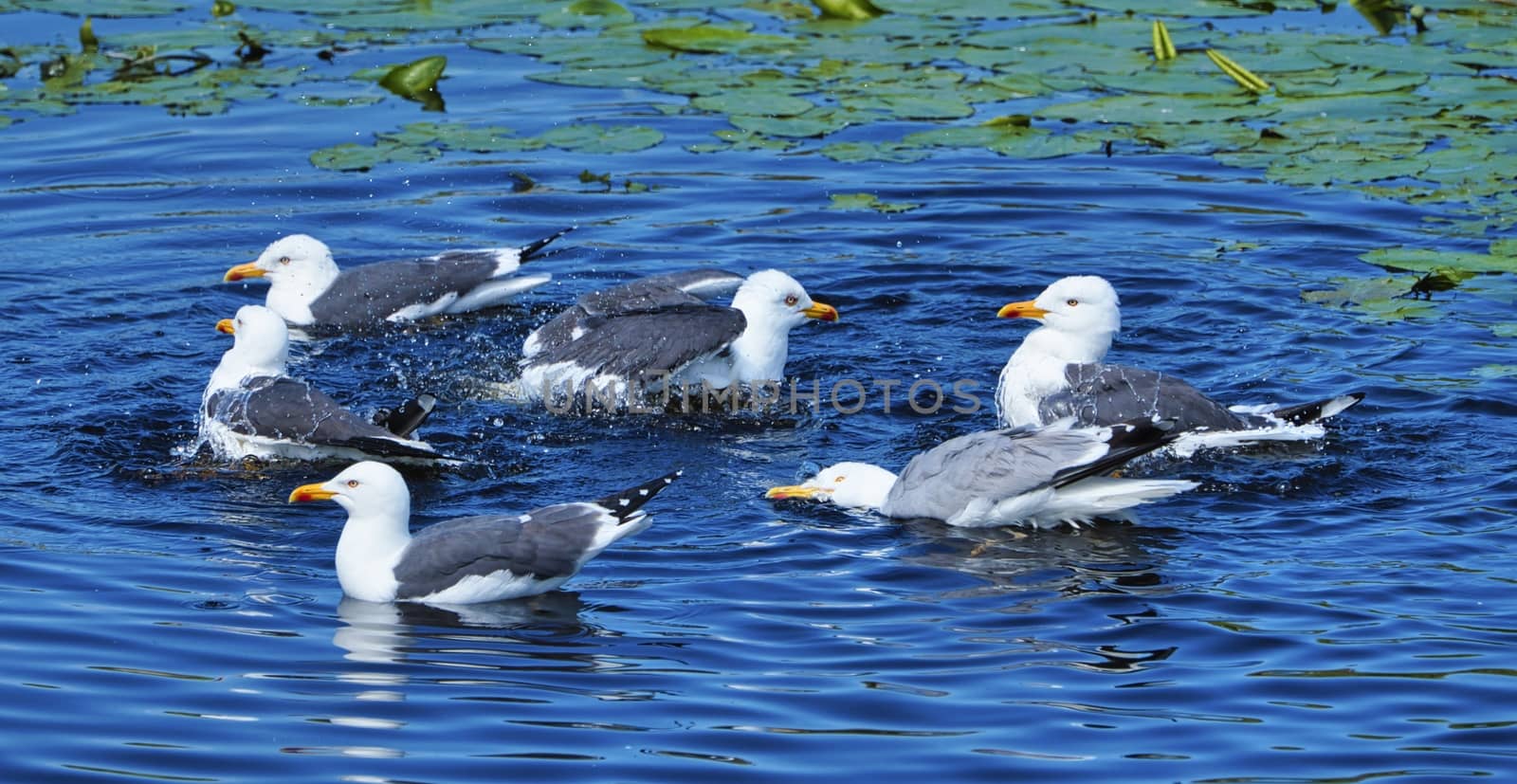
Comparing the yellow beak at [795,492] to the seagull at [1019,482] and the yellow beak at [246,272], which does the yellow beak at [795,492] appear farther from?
the yellow beak at [246,272]

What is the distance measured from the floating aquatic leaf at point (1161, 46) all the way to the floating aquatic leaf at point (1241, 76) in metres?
0.58

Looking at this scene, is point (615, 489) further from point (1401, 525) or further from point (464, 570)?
point (1401, 525)

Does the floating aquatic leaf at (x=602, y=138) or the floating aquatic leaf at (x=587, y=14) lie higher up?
the floating aquatic leaf at (x=587, y=14)

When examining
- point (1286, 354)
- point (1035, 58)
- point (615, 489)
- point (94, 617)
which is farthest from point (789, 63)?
point (94, 617)

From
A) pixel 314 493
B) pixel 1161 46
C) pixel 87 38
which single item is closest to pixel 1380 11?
pixel 1161 46

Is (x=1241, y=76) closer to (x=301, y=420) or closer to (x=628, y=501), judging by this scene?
(x=301, y=420)

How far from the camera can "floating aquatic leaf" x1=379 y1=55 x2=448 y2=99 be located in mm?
14914

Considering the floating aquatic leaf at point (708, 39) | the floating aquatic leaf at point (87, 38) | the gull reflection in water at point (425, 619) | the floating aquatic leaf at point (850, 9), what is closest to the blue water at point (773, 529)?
the gull reflection in water at point (425, 619)

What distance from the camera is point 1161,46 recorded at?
1509 centimetres

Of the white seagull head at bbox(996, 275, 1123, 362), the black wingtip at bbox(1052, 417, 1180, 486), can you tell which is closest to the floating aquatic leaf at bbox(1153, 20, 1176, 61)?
the white seagull head at bbox(996, 275, 1123, 362)

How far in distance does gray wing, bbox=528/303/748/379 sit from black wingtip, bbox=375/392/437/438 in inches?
45.7

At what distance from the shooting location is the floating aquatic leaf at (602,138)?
13.7 meters

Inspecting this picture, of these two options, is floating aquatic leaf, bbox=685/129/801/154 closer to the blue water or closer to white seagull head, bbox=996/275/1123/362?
the blue water

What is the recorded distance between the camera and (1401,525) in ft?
26.0
